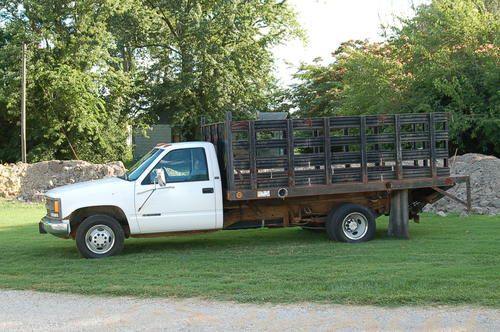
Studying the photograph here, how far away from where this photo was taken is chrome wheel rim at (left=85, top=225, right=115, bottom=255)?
37.9ft

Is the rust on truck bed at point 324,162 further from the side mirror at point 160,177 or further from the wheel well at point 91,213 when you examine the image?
the wheel well at point 91,213

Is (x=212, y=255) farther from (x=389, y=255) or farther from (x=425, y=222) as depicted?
(x=425, y=222)

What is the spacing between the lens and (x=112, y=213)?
11812 mm

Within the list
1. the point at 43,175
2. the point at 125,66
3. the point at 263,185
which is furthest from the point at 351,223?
the point at 125,66

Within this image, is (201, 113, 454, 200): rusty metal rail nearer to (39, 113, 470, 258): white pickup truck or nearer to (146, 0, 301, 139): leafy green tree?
(39, 113, 470, 258): white pickup truck

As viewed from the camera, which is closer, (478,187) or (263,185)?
(263,185)

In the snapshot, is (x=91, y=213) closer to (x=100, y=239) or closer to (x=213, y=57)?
(x=100, y=239)

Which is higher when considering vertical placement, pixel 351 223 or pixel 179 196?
pixel 179 196

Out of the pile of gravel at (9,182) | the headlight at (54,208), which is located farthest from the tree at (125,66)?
the headlight at (54,208)

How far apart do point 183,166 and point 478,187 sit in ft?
36.8

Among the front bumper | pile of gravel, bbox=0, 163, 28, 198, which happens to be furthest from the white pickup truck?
pile of gravel, bbox=0, 163, 28, 198

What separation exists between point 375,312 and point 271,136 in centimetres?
541

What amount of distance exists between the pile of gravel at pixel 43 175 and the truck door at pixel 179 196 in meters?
18.0

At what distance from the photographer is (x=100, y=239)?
11617mm
